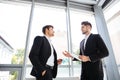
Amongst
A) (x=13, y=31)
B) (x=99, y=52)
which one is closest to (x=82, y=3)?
(x=13, y=31)

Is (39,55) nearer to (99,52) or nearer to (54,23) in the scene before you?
(99,52)

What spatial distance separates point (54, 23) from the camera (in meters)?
3.89

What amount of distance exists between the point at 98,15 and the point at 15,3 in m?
2.62

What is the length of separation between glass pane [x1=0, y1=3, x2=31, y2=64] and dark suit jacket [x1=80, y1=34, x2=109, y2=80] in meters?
1.73

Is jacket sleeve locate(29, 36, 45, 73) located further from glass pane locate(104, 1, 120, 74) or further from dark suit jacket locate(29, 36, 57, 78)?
glass pane locate(104, 1, 120, 74)

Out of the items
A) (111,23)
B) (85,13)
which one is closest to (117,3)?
(111,23)

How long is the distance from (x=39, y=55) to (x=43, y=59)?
10 cm

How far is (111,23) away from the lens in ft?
13.9

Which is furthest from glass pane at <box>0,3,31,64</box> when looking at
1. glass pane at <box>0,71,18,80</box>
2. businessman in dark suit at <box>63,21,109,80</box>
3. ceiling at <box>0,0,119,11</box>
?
businessman in dark suit at <box>63,21,109,80</box>

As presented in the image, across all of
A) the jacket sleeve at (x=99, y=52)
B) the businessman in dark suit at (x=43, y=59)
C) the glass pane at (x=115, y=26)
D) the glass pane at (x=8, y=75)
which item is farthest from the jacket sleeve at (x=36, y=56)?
the glass pane at (x=115, y=26)

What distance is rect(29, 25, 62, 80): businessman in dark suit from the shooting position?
1.93 metres

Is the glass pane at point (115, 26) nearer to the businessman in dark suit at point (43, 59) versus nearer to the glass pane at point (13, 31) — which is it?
the businessman in dark suit at point (43, 59)

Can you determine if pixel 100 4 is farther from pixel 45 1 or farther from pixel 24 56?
pixel 24 56

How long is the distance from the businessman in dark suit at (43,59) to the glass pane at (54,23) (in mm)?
1321
